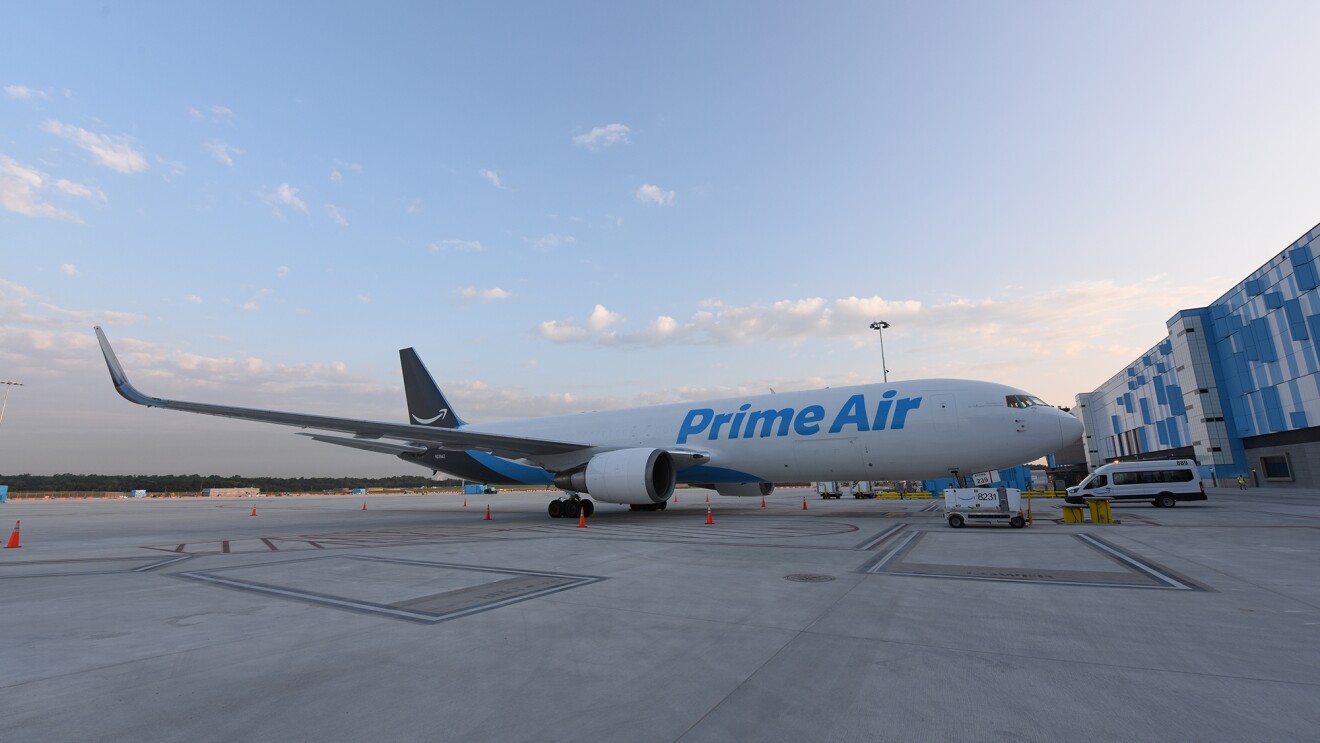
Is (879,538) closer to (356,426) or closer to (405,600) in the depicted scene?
(405,600)

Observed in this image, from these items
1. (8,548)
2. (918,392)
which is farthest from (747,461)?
(8,548)

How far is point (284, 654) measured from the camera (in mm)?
4801

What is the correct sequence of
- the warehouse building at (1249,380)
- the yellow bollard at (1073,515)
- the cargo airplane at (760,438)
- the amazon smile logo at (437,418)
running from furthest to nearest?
the warehouse building at (1249,380) → the amazon smile logo at (437,418) → the cargo airplane at (760,438) → the yellow bollard at (1073,515)

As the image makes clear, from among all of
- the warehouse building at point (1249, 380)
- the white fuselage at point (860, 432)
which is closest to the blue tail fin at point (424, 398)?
the white fuselage at point (860, 432)

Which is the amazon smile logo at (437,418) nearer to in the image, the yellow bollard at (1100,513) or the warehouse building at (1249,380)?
the yellow bollard at (1100,513)

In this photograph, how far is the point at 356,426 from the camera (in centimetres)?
1695

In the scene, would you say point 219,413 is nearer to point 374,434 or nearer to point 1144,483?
point 374,434

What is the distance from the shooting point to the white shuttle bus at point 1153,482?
23.4 meters

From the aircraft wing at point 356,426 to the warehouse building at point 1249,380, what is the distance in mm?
48678

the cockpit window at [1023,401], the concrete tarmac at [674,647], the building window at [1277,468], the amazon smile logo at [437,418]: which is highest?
the amazon smile logo at [437,418]

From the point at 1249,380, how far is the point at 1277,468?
22.9ft

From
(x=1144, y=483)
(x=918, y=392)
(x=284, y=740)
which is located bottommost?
(x=284, y=740)

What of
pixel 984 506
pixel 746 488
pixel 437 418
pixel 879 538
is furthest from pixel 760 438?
pixel 437 418

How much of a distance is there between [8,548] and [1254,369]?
2717 inches
